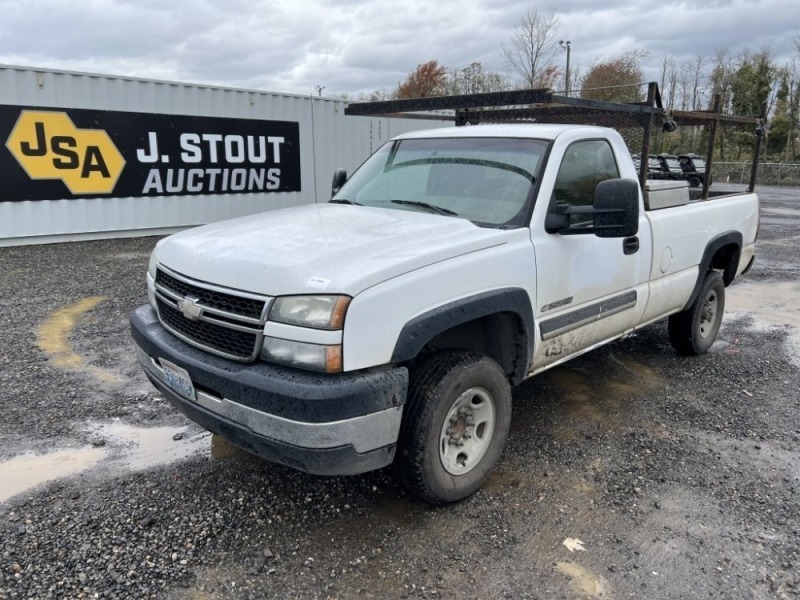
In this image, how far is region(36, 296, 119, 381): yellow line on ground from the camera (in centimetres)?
512

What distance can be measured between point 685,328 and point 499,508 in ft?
9.84

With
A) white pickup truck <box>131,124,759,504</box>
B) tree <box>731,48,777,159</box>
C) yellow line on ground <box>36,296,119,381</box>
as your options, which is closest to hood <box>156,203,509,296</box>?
white pickup truck <box>131,124,759,504</box>

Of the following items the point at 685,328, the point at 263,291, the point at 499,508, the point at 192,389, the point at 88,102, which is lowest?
the point at 499,508

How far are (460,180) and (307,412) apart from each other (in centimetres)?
191

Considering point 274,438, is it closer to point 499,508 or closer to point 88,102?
point 499,508

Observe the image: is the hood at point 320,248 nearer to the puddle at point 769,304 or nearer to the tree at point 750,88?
the puddle at point 769,304

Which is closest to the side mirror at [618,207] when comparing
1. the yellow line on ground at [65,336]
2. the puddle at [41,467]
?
the puddle at [41,467]

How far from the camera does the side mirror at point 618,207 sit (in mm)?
3219

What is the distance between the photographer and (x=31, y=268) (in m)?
9.12

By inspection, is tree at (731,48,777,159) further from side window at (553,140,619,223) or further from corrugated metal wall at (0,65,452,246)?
side window at (553,140,619,223)

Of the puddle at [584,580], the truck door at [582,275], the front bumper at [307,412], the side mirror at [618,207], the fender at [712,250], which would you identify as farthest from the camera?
the fender at [712,250]

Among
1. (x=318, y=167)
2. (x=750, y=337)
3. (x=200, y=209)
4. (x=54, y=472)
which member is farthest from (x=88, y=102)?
(x=750, y=337)

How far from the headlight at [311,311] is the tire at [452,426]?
0.60 metres

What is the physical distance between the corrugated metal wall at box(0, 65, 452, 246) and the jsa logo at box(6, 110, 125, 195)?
26 cm
